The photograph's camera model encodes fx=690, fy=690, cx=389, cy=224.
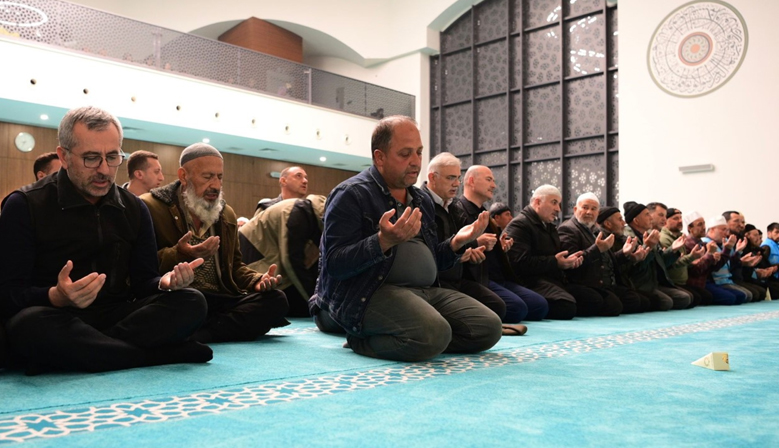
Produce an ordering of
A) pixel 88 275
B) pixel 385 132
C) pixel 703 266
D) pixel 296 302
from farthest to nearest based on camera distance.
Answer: pixel 703 266
pixel 296 302
pixel 385 132
pixel 88 275

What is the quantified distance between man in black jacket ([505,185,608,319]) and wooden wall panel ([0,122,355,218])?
28.3 feet

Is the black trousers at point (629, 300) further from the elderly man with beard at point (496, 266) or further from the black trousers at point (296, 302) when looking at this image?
the black trousers at point (296, 302)

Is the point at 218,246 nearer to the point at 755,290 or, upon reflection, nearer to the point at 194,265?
the point at 194,265

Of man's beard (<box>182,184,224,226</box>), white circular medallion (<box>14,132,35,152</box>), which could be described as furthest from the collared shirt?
white circular medallion (<box>14,132,35,152</box>)

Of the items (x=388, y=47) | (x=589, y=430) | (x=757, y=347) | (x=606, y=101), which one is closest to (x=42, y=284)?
(x=589, y=430)

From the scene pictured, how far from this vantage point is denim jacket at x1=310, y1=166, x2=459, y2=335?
2967 millimetres

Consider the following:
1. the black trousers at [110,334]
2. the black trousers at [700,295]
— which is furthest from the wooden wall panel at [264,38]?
the black trousers at [110,334]

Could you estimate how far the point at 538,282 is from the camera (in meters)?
5.90

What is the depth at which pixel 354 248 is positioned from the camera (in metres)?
2.93

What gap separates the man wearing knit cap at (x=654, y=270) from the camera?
695cm

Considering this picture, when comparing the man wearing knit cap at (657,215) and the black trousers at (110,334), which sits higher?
the man wearing knit cap at (657,215)

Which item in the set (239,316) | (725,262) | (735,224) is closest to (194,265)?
(239,316)

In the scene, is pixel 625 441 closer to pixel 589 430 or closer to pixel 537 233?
pixel 589 430

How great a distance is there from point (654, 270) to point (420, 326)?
5.05 meters
